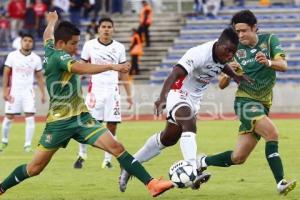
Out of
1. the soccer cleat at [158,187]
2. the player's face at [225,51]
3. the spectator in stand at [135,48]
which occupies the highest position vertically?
the player's face at [225,51]

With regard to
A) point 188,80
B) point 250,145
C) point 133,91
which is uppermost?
point 188,80

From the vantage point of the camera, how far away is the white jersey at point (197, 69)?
36.5 ft

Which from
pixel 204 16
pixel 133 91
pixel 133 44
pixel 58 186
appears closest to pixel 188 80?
pixel 58 186

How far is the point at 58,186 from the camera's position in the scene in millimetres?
12625

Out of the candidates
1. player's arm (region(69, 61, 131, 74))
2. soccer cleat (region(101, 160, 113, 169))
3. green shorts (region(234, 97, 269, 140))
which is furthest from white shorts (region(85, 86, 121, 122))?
player's arm (region(69, 61, 131, 74))

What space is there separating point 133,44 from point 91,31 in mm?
2267

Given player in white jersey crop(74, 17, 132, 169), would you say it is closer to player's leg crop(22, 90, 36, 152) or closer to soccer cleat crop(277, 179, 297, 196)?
player's leg crop(22, 90, 36, 152)

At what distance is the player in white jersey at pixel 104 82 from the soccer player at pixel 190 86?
3.47 metres

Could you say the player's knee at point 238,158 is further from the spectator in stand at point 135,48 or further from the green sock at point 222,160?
the spectator in stand at point 135,48

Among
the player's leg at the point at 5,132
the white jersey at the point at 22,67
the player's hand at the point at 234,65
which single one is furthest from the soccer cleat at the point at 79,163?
the player's hand at the point at 234,65

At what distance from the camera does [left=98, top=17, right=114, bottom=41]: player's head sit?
49.2 feet

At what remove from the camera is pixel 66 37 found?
Result: 10.9 metres

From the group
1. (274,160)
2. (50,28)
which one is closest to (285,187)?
(274,160)

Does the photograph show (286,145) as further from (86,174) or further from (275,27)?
(275,27)
